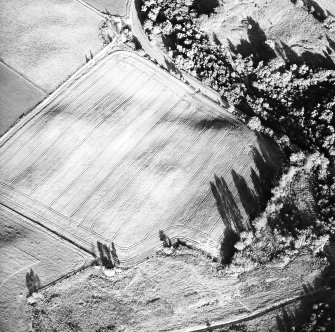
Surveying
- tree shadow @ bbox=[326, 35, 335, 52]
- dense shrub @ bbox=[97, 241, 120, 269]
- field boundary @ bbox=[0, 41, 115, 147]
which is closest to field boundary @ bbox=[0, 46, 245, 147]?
field boundary @ bbox=[0, 41, 115, 147]

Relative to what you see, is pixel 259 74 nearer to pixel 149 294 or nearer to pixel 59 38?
pixel 59 38

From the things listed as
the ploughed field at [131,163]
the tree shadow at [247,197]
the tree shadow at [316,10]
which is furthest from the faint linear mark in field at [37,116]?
the tree shadow at [316,10]

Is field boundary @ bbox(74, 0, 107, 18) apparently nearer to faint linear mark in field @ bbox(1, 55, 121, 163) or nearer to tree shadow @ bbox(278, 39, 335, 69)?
faint linear mark in field @ bbox(1, 55, 121, 163)

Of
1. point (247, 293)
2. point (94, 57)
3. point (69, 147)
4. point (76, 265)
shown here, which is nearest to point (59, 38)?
point (94, 57)

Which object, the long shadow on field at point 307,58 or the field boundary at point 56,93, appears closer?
the field boundary at point 56,93

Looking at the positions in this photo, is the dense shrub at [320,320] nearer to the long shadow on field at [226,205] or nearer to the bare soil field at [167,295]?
the bare soil field at [167,295]

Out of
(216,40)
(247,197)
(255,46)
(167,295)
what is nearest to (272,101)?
(255,46)

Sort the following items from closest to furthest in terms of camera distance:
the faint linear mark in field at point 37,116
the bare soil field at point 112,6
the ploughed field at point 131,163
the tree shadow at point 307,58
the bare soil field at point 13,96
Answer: the ploughed field at point 131,163
the faint linear mark in field at point 37,116
the bare soil field at point 13,96
the tree shadow at point 307,58
the bare soil field at point 112,6
